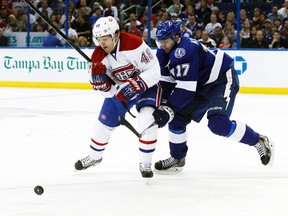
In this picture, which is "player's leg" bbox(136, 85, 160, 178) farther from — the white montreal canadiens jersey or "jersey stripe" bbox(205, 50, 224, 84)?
"jersey stripe" bbox(205, 50, 224, 84)

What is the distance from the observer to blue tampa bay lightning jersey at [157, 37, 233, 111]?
438 cm

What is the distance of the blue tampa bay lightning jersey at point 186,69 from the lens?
438 cm

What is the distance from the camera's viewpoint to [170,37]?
440 centimetres

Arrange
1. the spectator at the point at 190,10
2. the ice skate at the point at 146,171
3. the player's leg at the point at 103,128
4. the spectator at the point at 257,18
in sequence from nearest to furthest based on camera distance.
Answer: the ice skate at the point at 146,171
the player's leg at the point at 103,128
the spectator at the point at 257,18
the spectator at the point at 190,10

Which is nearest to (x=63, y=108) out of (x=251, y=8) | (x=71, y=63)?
(x=71, y=63)

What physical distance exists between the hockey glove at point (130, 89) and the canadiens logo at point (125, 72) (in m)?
0.14

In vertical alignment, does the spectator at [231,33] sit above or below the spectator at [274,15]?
below

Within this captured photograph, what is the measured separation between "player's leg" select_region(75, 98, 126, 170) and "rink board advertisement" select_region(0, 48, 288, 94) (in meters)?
6.67

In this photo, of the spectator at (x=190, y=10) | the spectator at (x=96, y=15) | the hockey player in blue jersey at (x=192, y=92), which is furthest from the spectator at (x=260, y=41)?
the hockey player in blue jersey at (x=192, y=92)

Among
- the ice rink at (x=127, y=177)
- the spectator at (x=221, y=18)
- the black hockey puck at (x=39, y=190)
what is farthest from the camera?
the spectator at (x=221, y=18)

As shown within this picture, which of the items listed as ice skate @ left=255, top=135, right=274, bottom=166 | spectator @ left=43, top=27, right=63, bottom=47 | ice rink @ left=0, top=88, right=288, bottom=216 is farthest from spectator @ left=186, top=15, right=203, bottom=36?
ice skate @ left=255, top=135, right=274, bottom=166

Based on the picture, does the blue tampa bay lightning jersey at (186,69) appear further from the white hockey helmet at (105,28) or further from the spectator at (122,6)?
the spectator at (122,6)

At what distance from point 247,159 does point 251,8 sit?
6588 mm

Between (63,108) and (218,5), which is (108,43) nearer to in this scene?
(63,108)
